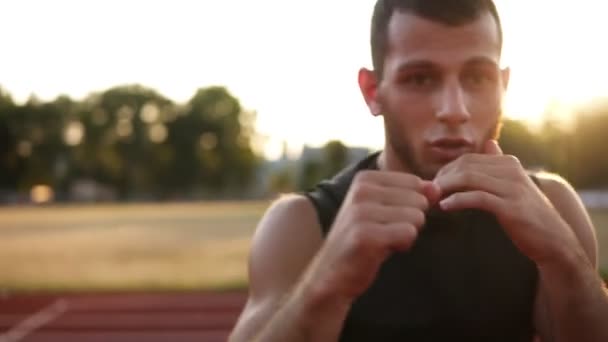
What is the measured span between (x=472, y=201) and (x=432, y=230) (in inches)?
15.2

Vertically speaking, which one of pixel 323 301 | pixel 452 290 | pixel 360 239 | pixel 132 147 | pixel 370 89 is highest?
pixel 370 89

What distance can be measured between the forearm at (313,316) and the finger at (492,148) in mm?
414

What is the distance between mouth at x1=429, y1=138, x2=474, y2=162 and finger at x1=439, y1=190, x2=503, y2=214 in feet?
0.51

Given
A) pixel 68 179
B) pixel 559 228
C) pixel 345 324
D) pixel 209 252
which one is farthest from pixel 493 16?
pixel 68 179

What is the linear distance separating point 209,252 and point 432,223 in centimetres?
1478

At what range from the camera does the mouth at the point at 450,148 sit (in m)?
1.63

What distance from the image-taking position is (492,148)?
65.1 inches

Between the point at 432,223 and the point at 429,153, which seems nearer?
the point at 429,153

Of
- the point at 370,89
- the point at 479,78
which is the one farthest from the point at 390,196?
the point at 370,89

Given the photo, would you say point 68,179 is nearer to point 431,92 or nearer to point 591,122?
point 591,122

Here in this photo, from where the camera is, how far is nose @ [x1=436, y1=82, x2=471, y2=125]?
161cm

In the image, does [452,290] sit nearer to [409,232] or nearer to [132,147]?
[409,232]

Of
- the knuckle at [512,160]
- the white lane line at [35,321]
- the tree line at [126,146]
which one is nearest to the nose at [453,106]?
the knuckle at [512,160]

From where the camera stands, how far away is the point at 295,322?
1.54 meters
